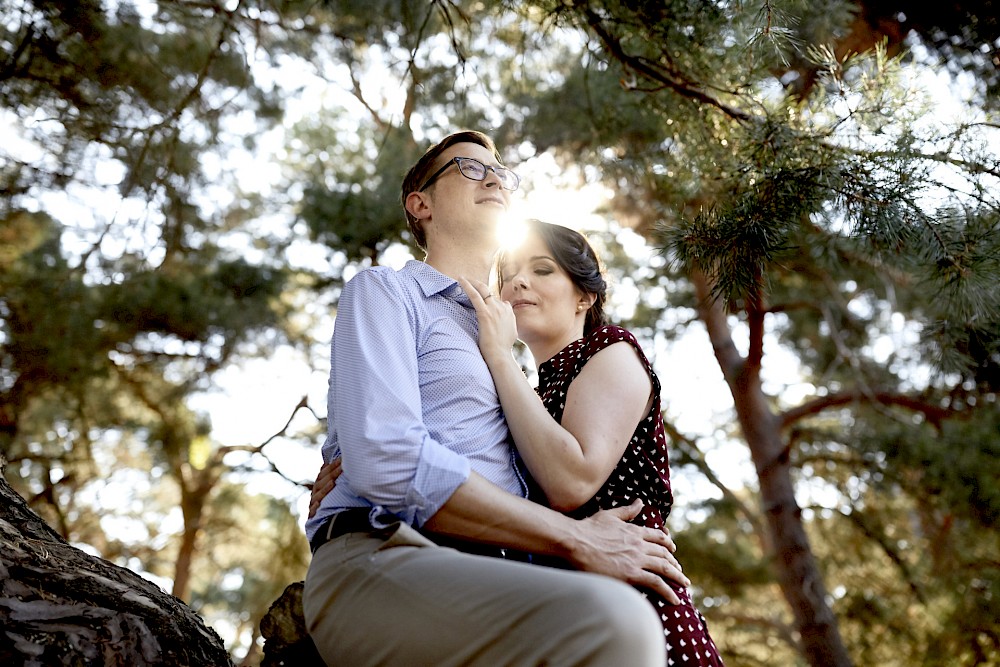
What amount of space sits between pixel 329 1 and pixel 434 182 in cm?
191

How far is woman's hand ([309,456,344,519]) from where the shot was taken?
1752 millimetres

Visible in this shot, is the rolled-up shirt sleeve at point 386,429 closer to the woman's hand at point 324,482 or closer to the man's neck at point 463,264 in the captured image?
the woman's hand at point 324,482

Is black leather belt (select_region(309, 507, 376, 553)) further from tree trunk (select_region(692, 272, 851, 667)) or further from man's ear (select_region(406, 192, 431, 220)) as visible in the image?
tree trunk (select_region(692, 272, 851, 667))

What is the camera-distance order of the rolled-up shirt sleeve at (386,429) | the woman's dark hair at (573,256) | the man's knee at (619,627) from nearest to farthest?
the man's knee at (619,627) < the rolled-up shirt sleeve at (386,429) < the woman's dark hair at (573,256)

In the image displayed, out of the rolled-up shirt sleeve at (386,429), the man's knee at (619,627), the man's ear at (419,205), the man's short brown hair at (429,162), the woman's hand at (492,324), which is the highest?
the man's short brown hair at (429,162)

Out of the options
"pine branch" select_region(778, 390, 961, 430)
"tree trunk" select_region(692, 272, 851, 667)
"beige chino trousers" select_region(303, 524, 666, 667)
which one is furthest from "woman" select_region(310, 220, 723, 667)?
"pine branch" select_region(778, 390, 961, 430)

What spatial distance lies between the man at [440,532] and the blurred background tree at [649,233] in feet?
3.20

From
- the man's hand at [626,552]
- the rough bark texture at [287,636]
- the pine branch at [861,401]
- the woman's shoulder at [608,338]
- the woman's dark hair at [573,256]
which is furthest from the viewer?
the pine branch at [861,401]

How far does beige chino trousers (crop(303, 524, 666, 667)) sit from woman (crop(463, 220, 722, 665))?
0.36 meters

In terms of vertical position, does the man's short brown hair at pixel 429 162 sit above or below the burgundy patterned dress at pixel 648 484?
above

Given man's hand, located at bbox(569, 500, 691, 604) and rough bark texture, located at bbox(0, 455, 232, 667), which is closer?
rough bark texture, located at bbox(0, 455, 232, 667)

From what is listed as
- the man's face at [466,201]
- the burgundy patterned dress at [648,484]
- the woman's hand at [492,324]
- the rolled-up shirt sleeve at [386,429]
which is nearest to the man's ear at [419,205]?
the man's face at [466,201]

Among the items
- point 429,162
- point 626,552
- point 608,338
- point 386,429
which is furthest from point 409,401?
point 429,162

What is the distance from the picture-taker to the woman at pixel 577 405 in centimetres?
164
